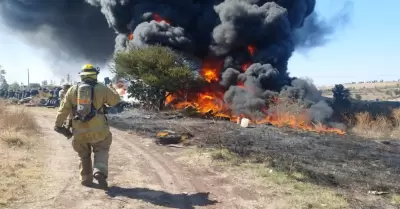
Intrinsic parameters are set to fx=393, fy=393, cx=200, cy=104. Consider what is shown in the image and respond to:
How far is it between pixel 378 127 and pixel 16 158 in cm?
2062

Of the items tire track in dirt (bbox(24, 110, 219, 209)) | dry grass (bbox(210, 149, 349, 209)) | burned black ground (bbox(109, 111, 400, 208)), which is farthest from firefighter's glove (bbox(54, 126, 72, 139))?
burned black ground (bbox(109, 111, 400, 208))

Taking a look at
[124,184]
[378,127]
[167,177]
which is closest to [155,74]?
[378,127]

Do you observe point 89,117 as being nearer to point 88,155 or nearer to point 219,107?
point 88,155

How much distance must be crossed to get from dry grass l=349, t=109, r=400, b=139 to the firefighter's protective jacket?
18.2 meters

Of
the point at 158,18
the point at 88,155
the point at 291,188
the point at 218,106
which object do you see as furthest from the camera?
the point at 158,18

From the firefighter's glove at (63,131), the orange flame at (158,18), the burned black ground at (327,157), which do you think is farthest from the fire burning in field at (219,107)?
the firefighter's glove at (63,131)

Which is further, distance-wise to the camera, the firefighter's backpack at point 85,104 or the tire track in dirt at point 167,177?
the firefighter's backpack at point 85,104

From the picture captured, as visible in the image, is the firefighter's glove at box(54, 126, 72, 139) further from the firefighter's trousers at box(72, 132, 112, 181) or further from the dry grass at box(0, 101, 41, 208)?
the dry grass at box(0, 101, 41, 208)

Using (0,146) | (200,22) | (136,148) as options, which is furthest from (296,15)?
(0,146)

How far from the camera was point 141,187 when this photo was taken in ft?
25.4

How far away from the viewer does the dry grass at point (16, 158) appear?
6.90 m

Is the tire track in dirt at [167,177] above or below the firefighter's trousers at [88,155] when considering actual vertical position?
below

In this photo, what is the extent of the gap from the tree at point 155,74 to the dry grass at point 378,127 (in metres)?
12.0

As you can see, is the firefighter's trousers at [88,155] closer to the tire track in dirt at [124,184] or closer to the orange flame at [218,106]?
the tire track in dirt at [124,184]
